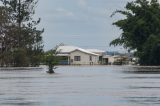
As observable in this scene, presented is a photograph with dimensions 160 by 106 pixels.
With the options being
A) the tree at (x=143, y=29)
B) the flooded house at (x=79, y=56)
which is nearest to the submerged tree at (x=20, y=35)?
the tree at (x=143, y=29)

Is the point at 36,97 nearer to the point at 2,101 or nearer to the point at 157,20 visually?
the point at 2,101

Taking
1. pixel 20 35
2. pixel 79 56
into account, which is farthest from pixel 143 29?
pixel 79 56

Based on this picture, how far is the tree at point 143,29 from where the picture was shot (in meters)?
82.2

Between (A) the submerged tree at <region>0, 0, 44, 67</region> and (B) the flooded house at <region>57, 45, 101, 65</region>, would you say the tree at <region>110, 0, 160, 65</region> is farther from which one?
(B) the flooded house at <region>57, 45, 101, 65</region>

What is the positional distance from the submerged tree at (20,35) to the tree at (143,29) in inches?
456

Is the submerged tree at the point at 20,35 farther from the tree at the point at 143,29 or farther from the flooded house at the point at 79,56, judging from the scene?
the flooded house at the point at 79,56

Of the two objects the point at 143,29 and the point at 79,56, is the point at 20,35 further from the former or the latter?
the point at 79,56

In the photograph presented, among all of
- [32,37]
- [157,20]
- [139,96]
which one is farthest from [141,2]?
[139,96]

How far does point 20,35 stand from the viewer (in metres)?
79.5

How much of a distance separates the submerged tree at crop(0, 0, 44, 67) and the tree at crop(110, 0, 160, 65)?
456 inches

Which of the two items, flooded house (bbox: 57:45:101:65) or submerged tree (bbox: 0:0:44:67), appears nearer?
submerged tree (bbox: 0:0:44:67)

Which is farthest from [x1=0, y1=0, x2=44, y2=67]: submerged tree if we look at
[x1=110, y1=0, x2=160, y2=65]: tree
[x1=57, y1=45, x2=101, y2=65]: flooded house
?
[x1=57, y1=45, x2=101, y2=65]: flooded house

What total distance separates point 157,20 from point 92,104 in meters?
65.3

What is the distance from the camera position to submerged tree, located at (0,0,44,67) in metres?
75.2
